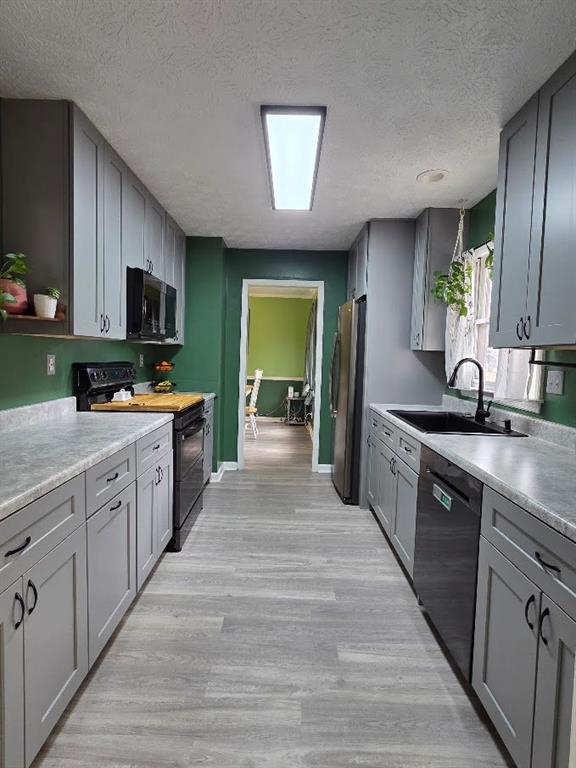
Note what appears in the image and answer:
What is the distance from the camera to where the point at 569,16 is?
1.45 metres

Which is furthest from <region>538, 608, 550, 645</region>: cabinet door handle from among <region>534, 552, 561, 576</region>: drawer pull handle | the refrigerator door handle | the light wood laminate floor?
the refrigerator door handle

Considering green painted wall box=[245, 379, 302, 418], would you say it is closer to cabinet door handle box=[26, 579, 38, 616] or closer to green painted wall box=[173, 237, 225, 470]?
green painted wall box=[173, 237, 225, 470]

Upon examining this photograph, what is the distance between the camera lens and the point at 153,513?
249 cm

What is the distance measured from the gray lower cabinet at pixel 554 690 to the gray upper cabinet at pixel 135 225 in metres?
2.71

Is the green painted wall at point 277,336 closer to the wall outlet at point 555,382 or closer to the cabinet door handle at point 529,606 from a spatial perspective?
the wall outlet at point 555,382

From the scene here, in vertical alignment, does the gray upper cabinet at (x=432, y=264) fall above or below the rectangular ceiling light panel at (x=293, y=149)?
below

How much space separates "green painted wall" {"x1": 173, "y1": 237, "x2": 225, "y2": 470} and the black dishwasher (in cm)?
266

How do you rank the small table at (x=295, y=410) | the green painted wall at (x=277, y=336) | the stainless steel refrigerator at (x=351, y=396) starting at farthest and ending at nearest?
the green painted wall at (x=277, y=336), the small table at (x=295, y=410), the stainless steel refrigerator at (x=351, y=396)

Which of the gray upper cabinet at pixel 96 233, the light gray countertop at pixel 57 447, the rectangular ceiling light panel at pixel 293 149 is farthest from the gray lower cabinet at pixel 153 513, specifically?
the rectangular ceiling light panel at pixel 293 149

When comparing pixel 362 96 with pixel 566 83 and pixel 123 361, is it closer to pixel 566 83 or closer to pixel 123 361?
pixel 566 83

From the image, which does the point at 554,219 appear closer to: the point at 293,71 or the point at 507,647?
the point at 293,71

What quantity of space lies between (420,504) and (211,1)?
2.24 metres

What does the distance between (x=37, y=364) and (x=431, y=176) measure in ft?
8.33

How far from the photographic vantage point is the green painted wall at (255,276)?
4.86m
